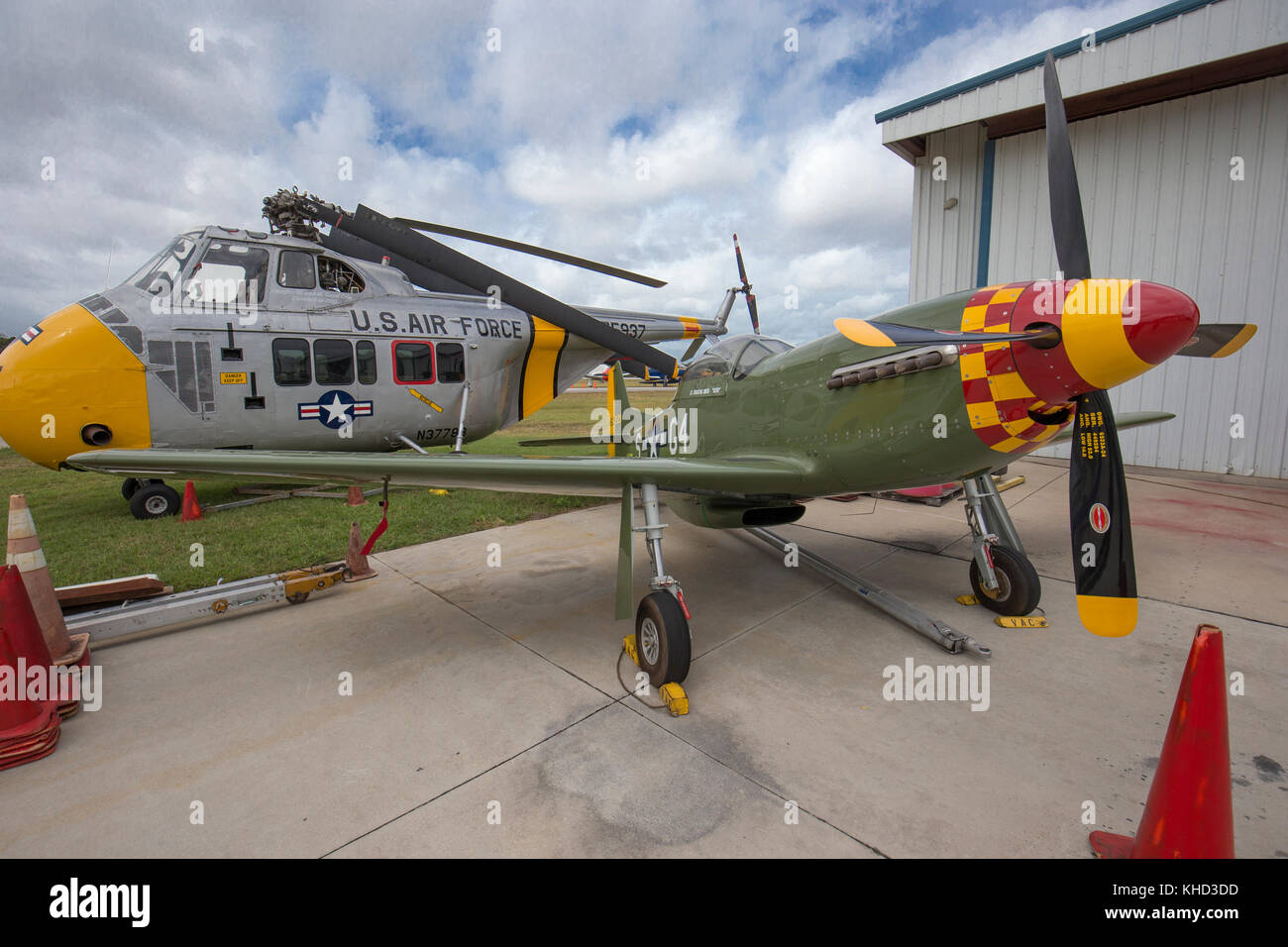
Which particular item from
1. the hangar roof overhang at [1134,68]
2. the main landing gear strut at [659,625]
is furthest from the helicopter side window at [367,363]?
the hangar roof overhang at [1134,68]

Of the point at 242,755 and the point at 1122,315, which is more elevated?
the point at 1122,315

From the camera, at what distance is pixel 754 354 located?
4566 millimetres

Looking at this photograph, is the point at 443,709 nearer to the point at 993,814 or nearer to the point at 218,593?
the point at 218,593

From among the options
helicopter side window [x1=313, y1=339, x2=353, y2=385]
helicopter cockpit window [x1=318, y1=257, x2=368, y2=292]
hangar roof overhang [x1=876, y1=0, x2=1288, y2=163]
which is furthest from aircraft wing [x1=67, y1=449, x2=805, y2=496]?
hangar roof overhang [x1=876, y1=0, x2=1288, y2=163]

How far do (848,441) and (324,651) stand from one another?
3.84 metres

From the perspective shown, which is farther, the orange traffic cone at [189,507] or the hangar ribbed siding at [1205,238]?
the hangar ribbed siding at [1205,238]

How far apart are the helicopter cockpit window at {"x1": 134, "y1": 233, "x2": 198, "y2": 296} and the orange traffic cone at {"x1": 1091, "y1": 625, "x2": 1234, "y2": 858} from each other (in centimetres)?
896

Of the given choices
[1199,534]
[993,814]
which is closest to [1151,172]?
[1199,534]

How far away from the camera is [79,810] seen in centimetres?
Result: 237

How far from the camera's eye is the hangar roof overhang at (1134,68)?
848 centimetres

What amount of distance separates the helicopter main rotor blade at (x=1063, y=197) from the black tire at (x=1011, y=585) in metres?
2.17

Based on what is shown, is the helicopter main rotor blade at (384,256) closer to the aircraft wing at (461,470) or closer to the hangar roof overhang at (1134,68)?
the aircraft wing at (461,470)

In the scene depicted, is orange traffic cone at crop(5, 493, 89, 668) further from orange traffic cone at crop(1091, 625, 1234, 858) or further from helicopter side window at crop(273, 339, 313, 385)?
orange traffic cone at crop(1091, 625, 1234, 858)

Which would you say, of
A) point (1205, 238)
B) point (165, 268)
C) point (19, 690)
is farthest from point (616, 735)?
point (1205, 238)
